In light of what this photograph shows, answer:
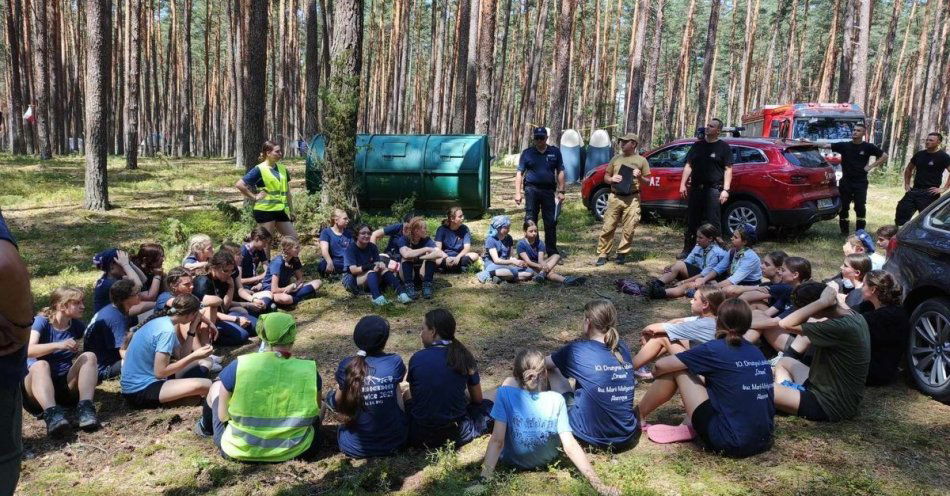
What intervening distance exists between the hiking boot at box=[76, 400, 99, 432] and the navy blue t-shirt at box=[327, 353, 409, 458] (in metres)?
1.92

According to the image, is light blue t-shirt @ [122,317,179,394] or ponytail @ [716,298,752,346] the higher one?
ponytail @ [716,298,752,346]

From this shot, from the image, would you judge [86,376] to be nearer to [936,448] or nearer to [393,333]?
[393,333]

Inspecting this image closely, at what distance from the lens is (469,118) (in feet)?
76.0

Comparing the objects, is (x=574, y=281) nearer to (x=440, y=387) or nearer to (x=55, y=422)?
(x=440, y=387)

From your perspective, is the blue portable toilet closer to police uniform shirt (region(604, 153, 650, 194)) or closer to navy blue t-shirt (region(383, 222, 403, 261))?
police uniform shirt (region(604, 153, 650, 194))

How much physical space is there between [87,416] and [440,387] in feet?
8.97

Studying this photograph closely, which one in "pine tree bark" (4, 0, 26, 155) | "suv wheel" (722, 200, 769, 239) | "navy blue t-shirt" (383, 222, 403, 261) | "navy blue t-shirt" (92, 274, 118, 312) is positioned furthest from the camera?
"pine tree bark" (4, 0, 26, 155)

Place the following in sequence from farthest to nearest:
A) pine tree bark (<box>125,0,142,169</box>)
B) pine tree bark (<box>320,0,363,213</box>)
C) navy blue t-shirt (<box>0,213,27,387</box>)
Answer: pine tree bark (<box>125,0,142,169</box>)
pine tree bark (<box>320,0,363,213</box>)
navy blue t-shirt (<box>0,213,27,387</box>)

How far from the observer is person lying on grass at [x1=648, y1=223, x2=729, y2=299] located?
826 cm

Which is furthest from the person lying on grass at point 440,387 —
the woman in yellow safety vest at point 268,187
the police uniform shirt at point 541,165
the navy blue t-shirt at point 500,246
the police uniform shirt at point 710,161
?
the police uniform shirt at point 710,161

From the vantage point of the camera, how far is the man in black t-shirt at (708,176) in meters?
9.24

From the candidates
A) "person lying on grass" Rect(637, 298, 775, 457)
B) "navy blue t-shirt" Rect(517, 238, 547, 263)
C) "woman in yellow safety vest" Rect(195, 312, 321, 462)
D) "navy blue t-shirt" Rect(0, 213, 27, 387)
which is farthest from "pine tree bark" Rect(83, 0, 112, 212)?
"person lying on grass" Rect(637, 298, 775, 457)

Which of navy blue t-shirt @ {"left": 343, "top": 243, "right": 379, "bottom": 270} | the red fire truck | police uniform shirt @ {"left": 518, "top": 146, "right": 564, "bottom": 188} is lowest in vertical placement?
navy blue t-shirt @ {"left": 343, "top": 243, "right": 379, "bottom": 270}

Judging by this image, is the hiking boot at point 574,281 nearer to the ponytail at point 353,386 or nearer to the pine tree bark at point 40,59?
the ponytail at point 353,386
